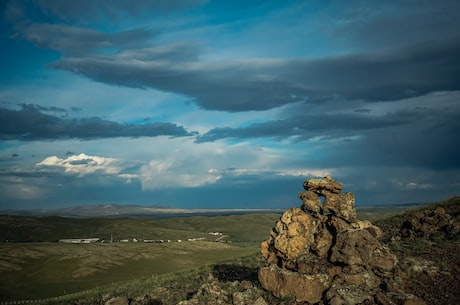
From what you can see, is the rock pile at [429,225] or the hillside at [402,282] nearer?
the hillside at [402,282]

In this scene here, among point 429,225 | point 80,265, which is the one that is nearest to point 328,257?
point 429,225

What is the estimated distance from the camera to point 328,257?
26000mm

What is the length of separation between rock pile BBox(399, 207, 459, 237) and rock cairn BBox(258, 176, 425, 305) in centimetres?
872

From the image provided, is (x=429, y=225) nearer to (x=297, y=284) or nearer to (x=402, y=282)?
(x=402, y=282)

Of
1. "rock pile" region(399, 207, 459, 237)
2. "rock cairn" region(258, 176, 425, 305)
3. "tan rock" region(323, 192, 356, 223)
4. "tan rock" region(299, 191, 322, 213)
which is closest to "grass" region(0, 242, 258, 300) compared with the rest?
"rock pile" region(399, 207, 459, 237)

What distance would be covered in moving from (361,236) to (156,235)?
16737 centimetres

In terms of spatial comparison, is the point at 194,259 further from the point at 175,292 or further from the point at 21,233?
the point at 21,233

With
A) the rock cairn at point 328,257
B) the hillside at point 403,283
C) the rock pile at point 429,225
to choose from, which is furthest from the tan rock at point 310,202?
the rock pile at point 429,225

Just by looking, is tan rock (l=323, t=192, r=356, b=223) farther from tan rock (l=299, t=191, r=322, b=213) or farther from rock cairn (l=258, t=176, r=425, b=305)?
tan rock (l=299, t=191, r=322, b=213)

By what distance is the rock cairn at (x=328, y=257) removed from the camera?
23.2 metres

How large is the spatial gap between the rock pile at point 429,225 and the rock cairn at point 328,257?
8.72 meters

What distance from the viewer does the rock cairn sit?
23189 mm

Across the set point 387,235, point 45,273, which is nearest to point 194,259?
point 45,273

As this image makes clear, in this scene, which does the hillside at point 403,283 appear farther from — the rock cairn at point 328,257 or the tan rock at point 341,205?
the tan rock at point 341,205
